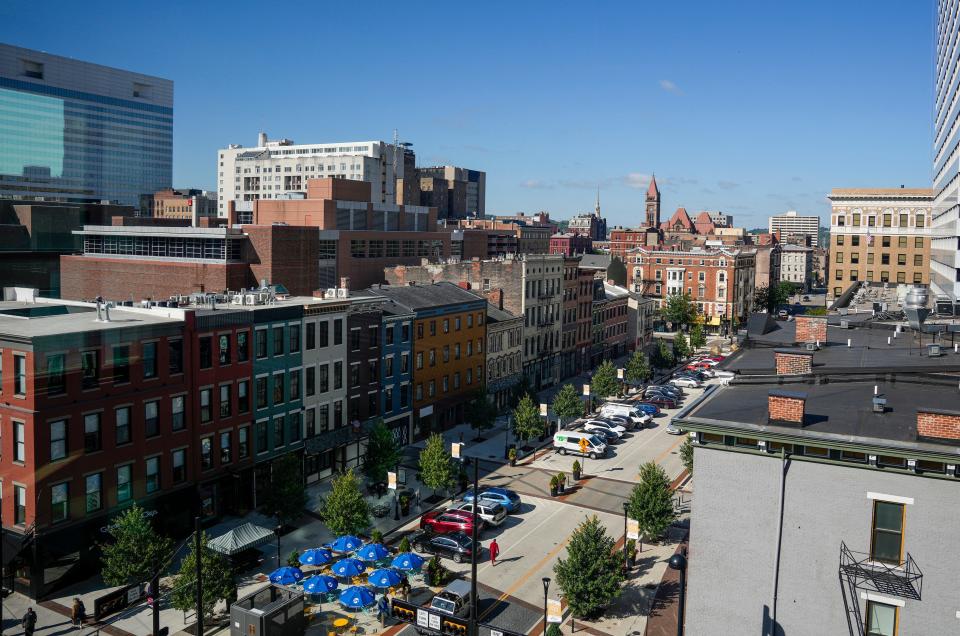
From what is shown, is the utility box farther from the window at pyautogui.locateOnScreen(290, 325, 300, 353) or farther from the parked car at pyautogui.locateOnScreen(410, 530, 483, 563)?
the window at pyautogui.locateOnScreen(290, 325, 300, 353)

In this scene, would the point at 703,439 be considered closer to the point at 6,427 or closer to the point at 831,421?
the point at 831,421

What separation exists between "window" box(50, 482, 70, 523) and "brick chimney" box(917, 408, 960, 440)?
25633 mm

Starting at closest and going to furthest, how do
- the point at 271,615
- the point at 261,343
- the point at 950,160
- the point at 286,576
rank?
1. the point at 271,615
2. the point at 286,576
3. the point at 261,343
4. the point at 950,160

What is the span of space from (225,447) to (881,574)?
26.0 m

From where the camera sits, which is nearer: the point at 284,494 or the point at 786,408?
the point at 786,408

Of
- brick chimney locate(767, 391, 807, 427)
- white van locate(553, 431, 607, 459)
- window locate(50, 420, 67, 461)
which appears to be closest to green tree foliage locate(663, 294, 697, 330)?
white van locate(553, 431, 607, 459)

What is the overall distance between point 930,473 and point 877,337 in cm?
1538

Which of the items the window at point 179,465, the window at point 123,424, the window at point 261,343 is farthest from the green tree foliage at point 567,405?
the window at point 123,424

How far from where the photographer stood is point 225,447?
33.2 meters

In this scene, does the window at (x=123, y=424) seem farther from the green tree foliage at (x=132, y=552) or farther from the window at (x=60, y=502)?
the green tree foliage at (x=132, y=552)

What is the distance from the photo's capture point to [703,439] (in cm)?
1767

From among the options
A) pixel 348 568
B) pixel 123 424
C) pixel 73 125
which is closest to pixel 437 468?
pixel 348 568

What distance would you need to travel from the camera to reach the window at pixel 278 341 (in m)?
35.9

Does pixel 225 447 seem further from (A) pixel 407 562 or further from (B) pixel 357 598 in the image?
(B) pixel 357 598
